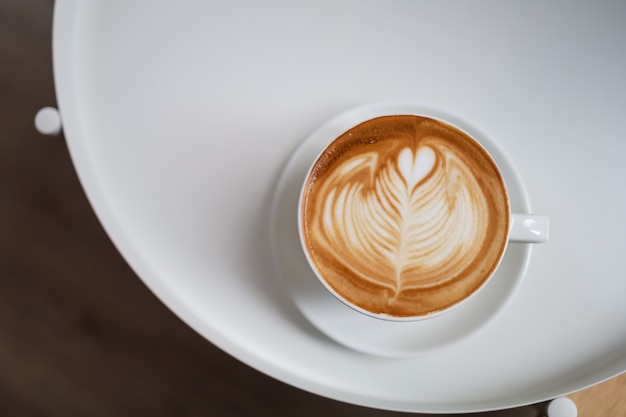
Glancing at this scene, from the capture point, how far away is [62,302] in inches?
37.2

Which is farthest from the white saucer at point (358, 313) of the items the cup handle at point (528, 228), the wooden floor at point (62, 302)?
the wooden floor at point (62, 302)

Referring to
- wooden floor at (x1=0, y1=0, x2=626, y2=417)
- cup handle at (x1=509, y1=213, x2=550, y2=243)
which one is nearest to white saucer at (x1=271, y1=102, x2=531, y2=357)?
cup handle at (x1=509, y1=213, x2=550, y2=243)

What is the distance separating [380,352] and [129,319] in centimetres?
48

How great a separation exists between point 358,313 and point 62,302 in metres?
0.56

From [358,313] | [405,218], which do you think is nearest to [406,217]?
[405,218]

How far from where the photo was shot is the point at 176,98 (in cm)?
73

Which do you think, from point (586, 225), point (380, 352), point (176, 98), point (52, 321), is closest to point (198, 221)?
point (176, 98)

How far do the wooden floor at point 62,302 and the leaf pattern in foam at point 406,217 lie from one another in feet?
1.41

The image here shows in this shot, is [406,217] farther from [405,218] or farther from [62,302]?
[62,302]

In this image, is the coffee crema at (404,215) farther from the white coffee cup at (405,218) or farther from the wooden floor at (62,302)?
the wooden floor at (62,302)

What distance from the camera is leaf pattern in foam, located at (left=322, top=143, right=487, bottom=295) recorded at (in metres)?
0.64

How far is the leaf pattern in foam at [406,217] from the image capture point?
25.0 inches

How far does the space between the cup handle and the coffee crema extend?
0.02m

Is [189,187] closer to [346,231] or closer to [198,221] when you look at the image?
[198,221]
